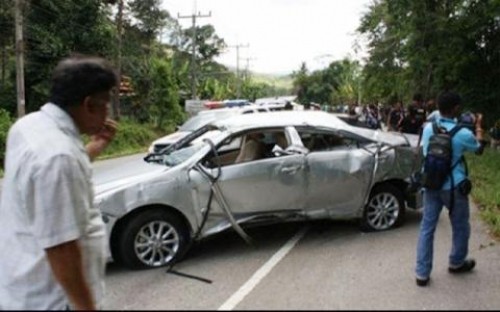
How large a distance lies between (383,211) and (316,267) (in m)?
2.03

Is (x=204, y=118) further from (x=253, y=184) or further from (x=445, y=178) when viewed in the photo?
(x=445, y=178)

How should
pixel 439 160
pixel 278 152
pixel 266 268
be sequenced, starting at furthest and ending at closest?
pixel 278 152 → pixel 266 268 → pixel 439 160

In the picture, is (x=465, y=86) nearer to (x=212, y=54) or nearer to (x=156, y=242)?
(x=156, y=242)

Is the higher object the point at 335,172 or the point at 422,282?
the point at 335,172

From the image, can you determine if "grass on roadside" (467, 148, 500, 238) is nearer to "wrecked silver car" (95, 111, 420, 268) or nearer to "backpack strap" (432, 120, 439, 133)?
"wrecked silver car" (95, 111, 420, 268)

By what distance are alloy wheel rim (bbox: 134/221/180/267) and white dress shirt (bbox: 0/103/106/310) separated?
3.98 metres

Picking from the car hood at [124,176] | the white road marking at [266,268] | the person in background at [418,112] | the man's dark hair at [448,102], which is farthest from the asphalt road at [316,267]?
the person in background at [418,112]

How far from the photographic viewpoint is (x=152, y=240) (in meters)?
6.19

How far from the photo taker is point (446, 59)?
20219mm

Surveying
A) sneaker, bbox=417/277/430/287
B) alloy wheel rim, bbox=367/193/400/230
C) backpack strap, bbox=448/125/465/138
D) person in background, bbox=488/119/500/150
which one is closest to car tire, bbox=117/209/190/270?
sneaker, bbox=417/277/430/287

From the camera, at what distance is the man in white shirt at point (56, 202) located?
76.5 inches

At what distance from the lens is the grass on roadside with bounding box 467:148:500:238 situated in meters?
8.36

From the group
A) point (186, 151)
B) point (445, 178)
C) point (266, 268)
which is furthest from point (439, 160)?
point (186, 151)

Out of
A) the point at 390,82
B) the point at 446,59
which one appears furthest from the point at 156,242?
the point at 390,82
